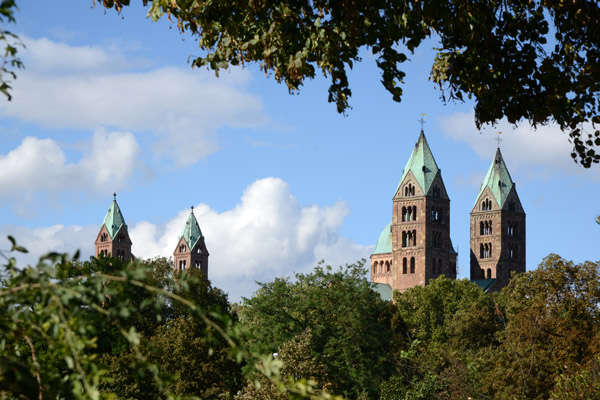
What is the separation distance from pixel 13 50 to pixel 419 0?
6.12 m

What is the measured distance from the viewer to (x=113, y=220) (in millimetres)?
169250

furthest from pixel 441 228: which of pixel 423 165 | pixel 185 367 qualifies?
pixel 185 367

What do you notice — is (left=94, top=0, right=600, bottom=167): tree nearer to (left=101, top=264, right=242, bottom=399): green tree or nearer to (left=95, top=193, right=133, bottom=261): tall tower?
(left=101, top=264, right=242, bottom=399): green tree

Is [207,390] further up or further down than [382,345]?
further down

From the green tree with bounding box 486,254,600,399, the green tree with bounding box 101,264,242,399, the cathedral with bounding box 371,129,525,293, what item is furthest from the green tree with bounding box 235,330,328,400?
the cathedral with bounding box 371,129,525,293

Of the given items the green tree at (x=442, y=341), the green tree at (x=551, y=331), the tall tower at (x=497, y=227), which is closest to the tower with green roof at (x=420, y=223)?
the tall tower at (x=497, y=227)

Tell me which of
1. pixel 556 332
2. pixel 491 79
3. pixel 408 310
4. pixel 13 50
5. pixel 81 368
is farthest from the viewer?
pixel 408 310

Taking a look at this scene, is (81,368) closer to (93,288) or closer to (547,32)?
(93,288)

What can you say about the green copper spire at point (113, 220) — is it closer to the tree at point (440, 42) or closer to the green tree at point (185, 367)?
the green tree at point (185, 367)

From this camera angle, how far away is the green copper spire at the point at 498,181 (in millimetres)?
140250

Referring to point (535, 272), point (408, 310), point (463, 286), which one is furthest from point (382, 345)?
point (463, 286)

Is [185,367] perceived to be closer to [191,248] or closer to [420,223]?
[420,223]

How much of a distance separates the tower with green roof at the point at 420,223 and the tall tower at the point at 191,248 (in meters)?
54.5

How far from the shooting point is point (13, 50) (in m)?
5.69
